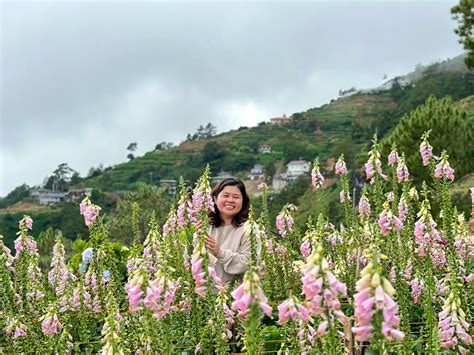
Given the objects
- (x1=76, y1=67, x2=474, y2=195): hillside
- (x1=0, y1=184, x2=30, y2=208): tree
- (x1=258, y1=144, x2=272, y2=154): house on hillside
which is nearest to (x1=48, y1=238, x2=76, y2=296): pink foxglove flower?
(x1=76, y1=67, x2=474, y2=195): hillside

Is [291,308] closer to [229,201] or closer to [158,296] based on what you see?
[158,296]

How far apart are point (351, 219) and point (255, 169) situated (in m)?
78.8

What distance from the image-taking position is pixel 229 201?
553 centimetres

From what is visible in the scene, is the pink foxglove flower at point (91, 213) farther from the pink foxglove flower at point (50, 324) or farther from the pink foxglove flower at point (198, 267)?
the pink foxglove flower at point (198, 267)

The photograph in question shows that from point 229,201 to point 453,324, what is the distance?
2657 millimetres

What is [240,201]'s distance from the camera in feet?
18.2

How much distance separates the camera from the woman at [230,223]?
5.35 metres

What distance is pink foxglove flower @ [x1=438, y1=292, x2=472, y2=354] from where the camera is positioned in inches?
128

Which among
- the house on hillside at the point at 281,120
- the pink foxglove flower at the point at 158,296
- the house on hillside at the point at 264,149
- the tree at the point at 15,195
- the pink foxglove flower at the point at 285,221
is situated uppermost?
the house on hillside at the point at 281,120

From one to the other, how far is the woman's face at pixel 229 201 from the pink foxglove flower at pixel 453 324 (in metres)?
2.57

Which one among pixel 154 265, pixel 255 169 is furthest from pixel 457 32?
pixel 255 169

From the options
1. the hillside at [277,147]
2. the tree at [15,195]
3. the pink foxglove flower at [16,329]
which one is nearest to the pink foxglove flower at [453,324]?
the pink foxglove flower at [16,329]

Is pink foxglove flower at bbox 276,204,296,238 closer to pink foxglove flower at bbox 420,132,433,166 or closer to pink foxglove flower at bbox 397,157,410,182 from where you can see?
pink foxglove flower at bbox 397,157,410,182

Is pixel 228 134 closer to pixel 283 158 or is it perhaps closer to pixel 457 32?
pixel 283 158
